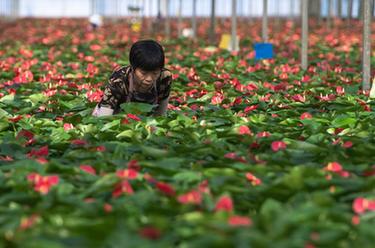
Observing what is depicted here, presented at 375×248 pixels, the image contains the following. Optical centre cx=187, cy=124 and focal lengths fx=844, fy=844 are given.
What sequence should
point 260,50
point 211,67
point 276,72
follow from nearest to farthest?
point 276,72
point 211,67
point 260,50

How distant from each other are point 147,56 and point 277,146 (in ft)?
5.04

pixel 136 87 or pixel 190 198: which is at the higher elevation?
pixel 136 87

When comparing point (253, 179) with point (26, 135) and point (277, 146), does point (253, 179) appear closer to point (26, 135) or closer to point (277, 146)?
point (277, 146)

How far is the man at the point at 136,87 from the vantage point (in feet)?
20.4

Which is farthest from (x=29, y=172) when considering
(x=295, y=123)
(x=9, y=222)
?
(x=295, y=123)

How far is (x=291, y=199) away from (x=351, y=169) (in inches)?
30.3

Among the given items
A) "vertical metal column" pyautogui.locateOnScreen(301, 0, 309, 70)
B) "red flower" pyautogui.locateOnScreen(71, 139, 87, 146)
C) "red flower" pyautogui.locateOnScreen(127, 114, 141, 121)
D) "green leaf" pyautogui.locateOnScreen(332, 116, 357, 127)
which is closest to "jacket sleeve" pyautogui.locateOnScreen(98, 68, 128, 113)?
"red flower" pyautogui.locateOnScreen(127, 114, 141, 121)

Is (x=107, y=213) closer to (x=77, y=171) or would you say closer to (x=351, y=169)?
(x=77, y=171)

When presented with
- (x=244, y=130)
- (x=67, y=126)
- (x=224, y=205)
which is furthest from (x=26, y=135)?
(x=224, y=205)

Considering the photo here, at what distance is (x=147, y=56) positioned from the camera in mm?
6059

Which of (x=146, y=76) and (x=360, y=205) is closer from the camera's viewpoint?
(x=360, y=205)

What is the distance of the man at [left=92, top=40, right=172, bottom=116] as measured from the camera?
622cm

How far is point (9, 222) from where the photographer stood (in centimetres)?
342

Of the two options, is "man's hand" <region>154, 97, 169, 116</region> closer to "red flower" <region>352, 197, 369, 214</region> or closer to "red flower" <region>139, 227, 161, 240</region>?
"red flower" <region>352, 197, 369, 214</region>
